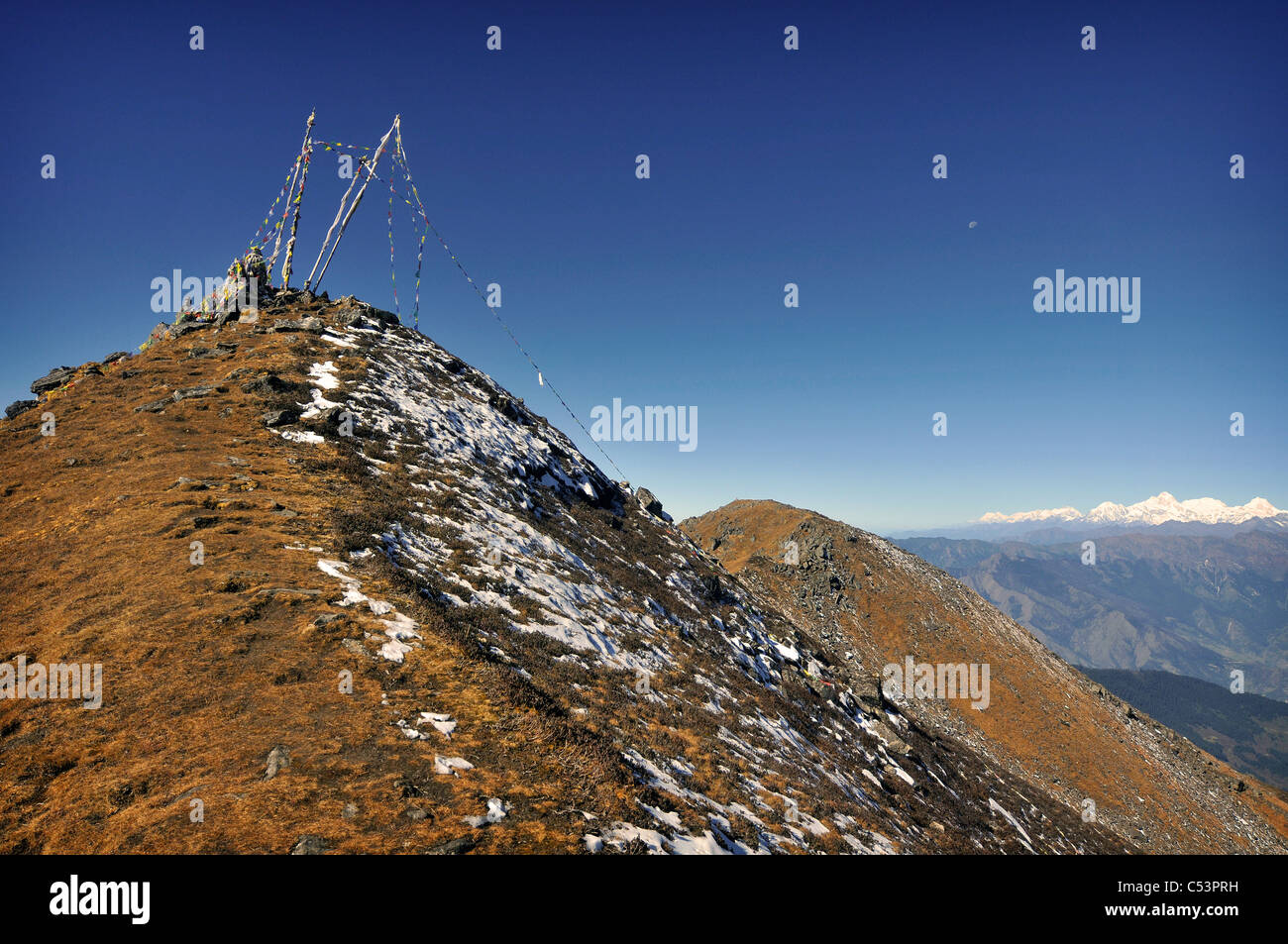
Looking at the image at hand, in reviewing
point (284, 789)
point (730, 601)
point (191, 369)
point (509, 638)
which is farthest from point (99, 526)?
point (730, 601)

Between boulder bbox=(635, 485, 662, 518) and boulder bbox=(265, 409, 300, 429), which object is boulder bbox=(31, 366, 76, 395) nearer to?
boulder bbox=(265, 409, 300, 429)

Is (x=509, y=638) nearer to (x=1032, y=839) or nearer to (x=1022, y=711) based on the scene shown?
(x=1032, y=839)

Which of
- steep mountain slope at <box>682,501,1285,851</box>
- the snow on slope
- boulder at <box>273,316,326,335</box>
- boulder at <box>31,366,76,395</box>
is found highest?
boulder at <box>273,316,326,335</box>

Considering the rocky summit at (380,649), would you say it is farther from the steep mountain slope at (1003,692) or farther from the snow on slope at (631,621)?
the steep mountain slope at (1003,692)

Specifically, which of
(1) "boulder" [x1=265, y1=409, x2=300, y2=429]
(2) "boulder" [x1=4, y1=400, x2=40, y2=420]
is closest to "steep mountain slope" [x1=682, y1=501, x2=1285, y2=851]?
(1) "boulder" [x1=265, y1=409, x2=300, y2=429]

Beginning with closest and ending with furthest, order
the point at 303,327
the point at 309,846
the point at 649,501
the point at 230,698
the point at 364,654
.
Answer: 1. the point at 309,846
2. the point at 230,698
3. the point at 364,654
4. the point at 303,327
5. the point at 649,501

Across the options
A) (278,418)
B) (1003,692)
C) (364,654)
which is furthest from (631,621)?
(1003,692)

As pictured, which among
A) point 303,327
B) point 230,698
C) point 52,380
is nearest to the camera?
point 230,698

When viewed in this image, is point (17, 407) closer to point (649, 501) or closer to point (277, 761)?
point (277, 761)
